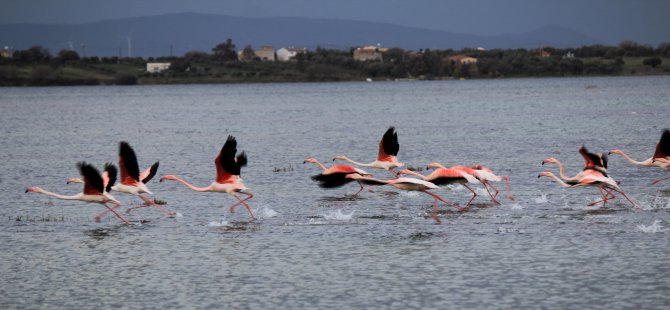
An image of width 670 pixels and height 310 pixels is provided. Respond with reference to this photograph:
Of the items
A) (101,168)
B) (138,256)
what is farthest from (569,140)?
(138,256)

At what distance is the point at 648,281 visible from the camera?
1430cm

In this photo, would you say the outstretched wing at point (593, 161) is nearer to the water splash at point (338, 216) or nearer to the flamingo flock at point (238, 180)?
the flamingo flock at point (238, 180)

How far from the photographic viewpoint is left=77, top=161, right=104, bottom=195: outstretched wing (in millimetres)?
19547

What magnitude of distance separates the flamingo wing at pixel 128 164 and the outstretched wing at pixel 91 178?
2.17 ft

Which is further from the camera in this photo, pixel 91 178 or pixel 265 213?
pixel 265 213

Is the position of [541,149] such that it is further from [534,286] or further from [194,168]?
[534,286]

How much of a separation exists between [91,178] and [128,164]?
3.12 feet

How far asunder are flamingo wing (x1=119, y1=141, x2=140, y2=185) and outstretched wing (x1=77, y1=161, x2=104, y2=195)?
660 millimetres

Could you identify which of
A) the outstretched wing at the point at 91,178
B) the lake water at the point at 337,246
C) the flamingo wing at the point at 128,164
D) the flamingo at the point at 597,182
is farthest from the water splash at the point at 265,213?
the flamingo at the point at 597,182

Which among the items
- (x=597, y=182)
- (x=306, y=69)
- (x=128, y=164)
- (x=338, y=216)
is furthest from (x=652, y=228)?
(x=306, y=69)

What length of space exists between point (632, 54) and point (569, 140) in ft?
532

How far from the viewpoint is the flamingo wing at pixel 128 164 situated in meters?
20.1

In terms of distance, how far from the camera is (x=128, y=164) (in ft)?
66.9

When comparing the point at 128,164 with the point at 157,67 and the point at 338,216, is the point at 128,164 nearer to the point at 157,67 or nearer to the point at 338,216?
the point at 338,216
